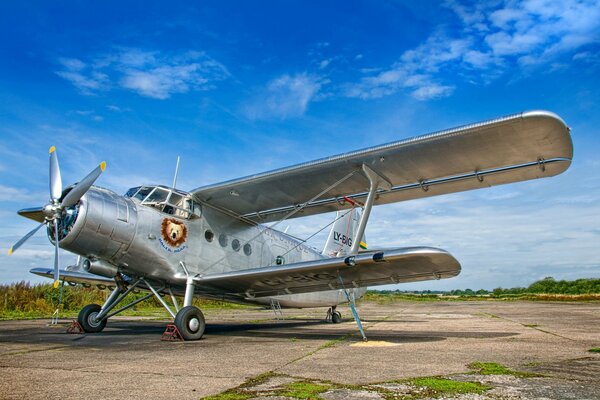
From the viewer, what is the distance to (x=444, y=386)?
411cm

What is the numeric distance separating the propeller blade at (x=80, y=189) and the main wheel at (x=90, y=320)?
346cm

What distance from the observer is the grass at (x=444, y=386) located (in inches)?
152

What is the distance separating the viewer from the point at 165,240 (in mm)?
10211

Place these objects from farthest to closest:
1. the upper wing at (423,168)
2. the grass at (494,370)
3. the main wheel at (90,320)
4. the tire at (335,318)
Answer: the tire at (335,318)
the main wheel at (90,320)
the upper wing at (423,168)
the grass at (494,370)

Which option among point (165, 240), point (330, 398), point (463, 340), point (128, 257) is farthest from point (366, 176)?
point (330, 398)

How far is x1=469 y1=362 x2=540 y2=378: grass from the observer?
15.7 feet

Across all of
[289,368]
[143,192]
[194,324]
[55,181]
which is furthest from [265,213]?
[289,368]

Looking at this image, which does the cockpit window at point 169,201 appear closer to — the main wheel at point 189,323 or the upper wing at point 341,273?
the upper wing at point 341,273

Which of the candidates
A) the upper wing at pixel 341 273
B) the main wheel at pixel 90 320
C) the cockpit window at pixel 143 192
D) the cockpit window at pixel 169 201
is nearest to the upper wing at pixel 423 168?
the cockpit window at pixel 169 201

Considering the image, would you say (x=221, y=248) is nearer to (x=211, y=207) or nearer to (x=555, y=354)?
(x=211, y=207)

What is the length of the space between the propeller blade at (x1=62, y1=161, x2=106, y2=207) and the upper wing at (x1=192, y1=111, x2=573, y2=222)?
2.72m

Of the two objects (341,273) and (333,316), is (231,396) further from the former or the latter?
(333,316)

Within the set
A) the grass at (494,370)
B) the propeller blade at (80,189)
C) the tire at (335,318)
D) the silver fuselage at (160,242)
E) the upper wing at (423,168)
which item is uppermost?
the upper wing at (423,168)

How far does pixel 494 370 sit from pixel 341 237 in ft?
39.7
